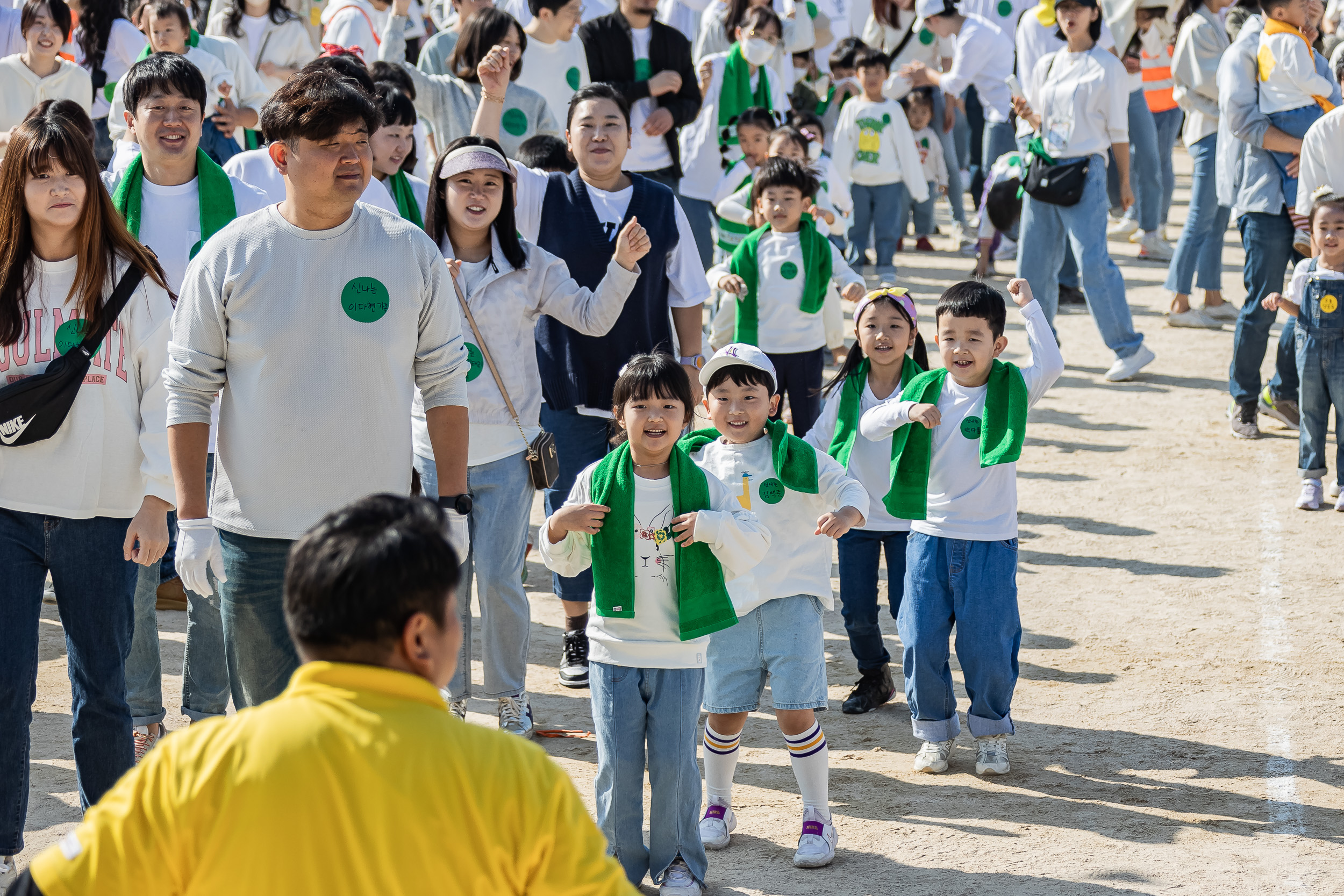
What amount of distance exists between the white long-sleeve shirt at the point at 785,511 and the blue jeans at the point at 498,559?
87 cm

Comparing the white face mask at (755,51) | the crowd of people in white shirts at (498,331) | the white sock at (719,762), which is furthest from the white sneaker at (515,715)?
the white face mask at (755,51)

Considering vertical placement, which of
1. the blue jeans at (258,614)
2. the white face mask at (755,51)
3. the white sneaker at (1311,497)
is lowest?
the white sneaker at (1311,497)

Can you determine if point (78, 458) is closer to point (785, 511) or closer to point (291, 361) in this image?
point (291, 361)

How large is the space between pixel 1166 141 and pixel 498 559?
10756 millimetres

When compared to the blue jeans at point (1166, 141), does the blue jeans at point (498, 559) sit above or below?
below

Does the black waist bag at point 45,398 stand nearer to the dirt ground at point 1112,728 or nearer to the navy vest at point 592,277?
the dirt ground at point 1112,728

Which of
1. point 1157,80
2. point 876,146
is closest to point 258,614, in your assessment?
point 876,146

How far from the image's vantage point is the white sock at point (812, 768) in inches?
175

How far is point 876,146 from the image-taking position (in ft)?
40.6

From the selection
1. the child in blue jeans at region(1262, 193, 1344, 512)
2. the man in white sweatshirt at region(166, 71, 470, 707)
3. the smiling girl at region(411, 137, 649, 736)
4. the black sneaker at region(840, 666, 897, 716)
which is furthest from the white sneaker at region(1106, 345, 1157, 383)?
the man in white sweatshirt at region(166, 71, 470, 707)

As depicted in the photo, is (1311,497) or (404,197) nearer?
(404,197)

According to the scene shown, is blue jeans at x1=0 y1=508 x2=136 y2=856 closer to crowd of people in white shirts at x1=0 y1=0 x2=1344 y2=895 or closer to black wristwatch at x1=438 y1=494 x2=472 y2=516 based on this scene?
crowd of people in white shirts at x1=0 y1=0 x2=1344 y2=895

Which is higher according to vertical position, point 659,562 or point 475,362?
point 475,362

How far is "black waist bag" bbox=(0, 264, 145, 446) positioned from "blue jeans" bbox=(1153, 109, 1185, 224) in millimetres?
11746
